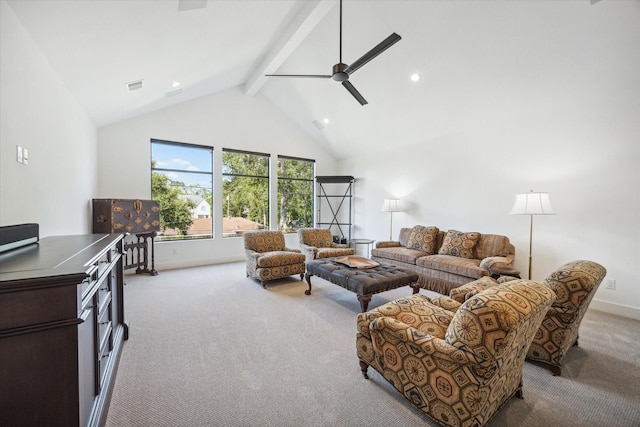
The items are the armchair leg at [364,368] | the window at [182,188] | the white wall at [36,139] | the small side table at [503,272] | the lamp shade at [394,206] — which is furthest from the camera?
the lamp shade at [394,206]

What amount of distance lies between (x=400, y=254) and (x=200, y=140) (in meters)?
4.56

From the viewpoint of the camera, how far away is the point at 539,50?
3213 millimetres

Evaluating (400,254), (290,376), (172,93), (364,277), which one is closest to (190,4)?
(172,93)

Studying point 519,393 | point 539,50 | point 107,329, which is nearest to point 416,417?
point 519,393

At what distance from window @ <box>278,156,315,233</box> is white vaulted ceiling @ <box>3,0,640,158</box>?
2.28 m

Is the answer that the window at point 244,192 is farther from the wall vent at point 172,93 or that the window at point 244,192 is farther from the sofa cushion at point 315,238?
the sofa cushion at point 315,238

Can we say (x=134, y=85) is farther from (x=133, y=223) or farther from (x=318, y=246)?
(x=318, y=246)

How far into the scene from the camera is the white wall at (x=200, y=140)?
4.83 metres

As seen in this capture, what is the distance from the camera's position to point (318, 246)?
17.0ft

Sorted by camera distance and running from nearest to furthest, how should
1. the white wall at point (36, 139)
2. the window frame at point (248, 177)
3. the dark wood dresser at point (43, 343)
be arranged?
the dark wood dresser at point (43, 343), the white wall at point (36, 139), the window frame at point (248, 177)

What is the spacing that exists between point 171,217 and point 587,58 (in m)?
6.76

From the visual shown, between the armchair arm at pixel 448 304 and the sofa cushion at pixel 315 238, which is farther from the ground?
the sofa cushion at pixel 315 238

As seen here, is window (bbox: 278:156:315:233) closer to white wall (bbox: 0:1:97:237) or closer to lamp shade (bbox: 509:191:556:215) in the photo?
white wall (bbox: 0:1:97:237)

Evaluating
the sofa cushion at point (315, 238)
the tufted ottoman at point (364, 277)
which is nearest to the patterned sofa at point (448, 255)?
the tufted ottoman at point (364, 277)
